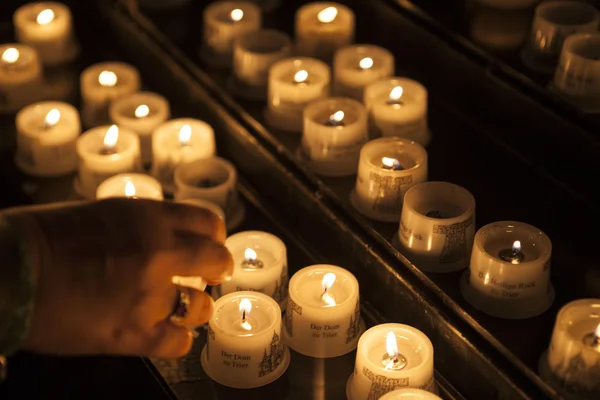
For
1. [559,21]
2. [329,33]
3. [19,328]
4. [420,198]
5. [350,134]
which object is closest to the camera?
[19,328]

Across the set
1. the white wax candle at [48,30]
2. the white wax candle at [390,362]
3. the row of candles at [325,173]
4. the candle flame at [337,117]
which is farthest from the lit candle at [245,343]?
the white wax candle at [48,30]

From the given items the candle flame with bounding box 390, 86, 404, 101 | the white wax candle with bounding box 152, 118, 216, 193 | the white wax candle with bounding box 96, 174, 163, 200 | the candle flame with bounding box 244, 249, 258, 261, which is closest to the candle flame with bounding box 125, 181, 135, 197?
the white wax candle with bounding box 96, 174, 163, 200

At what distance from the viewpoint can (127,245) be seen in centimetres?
104

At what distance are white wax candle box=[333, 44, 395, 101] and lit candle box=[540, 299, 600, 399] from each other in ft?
1.94

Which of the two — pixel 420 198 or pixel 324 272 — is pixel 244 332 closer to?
pixel 324 272

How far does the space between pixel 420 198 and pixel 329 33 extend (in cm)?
50

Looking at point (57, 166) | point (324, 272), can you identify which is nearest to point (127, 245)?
point (324, 272)

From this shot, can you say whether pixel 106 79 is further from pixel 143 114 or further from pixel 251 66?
pixel 251 66

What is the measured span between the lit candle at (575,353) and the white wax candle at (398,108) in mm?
465

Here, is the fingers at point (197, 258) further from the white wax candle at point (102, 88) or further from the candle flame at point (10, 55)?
the candle flame at point (10, 55)

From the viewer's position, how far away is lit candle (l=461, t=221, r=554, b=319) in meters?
1.17

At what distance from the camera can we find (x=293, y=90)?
1.53 m

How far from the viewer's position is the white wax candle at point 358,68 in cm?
158

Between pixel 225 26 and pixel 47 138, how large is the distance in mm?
376
